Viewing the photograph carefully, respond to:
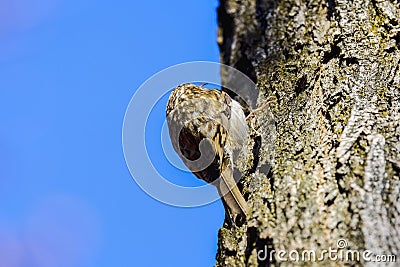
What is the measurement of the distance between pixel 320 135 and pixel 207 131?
66 cm

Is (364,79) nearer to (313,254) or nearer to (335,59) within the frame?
(335,59)

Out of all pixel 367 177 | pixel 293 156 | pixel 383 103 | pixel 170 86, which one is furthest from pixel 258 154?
pixel 170 86

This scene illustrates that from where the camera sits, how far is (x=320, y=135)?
1464 millimetres

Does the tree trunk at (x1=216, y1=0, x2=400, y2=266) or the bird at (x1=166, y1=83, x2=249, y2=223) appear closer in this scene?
Answer: the tree trunk at (x1=216, y1=0, x2=400, y2=266)

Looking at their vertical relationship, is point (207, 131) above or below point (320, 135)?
above

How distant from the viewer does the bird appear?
6.46ft

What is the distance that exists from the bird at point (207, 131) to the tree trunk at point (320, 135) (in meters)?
0.11

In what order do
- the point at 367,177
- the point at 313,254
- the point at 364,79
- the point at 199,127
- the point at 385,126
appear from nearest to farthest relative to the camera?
the point at 313,254 < the point at 367,177 < the point at 385,126 < the point at 364,79 < the point at 199,127

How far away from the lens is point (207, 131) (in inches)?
81.2

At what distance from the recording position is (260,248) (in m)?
1.23

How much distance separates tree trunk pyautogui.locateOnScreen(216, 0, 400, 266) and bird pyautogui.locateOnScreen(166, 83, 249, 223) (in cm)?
11

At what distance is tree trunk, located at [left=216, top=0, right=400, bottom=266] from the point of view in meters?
1.16

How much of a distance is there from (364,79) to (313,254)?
62cm

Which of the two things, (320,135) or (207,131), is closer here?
(320,135)
